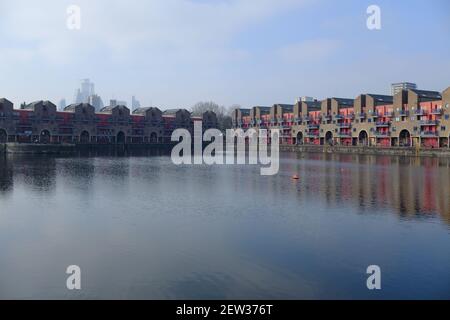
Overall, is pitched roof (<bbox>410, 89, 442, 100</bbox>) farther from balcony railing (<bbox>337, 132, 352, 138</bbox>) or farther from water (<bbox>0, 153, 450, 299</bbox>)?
water (<bbox>0, 153, 450, 299</bbox>)

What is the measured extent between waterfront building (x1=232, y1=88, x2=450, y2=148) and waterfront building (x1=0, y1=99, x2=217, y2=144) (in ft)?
87.9

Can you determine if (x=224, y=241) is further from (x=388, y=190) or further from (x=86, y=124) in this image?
(x=86, y=124)

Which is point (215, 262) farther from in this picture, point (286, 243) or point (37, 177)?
point (37, 177)

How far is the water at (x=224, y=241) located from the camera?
14.0m

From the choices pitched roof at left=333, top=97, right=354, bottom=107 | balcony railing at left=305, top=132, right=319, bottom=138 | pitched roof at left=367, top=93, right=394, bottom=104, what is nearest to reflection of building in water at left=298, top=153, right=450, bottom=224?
pitched roof at left=367, top=93, right=394, bottom=104

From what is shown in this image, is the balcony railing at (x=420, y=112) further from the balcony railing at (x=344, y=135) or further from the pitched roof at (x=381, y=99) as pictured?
the balcony railing at (x=344, y=135)

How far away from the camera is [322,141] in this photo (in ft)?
383

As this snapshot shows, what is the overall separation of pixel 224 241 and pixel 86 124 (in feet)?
331

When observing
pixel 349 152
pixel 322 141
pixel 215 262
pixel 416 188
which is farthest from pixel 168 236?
pixel 322 141

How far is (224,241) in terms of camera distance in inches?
755

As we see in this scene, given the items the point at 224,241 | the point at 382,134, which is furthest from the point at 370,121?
the point at 224,241

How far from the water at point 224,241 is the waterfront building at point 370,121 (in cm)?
5367

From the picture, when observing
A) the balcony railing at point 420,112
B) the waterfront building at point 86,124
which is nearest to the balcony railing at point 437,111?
the balcony railing at point 420,112

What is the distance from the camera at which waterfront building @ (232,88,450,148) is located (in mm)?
84000
